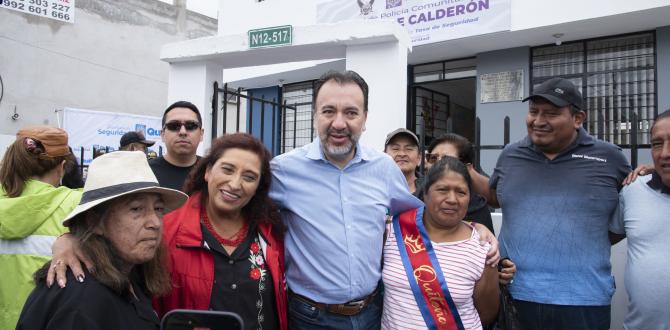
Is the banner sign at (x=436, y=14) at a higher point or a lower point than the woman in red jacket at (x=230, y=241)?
higher

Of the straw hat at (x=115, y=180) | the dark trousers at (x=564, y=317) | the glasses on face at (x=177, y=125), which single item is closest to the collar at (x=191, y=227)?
the straw hat at (x=115, y=180)

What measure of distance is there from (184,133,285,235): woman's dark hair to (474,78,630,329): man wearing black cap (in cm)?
132

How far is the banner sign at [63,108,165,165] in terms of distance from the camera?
12344 millimetres

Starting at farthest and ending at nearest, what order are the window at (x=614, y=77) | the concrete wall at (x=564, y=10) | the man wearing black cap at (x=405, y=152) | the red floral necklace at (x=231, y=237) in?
the window at (x=614, y=77)
the concrete wall at (x=564, y=10)
the man wearing black cap at (x=405, y=152)
the red floral necklace at (x=231, y=237)

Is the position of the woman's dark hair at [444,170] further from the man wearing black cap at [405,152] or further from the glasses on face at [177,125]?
the glasses on face at [177,125]

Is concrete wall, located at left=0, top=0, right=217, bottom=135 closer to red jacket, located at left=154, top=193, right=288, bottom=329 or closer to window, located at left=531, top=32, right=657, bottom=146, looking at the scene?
window, located at left=531, top=32, right=657, bottom=146

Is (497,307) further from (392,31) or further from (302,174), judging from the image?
(392,31)

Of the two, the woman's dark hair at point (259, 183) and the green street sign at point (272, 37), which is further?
the green street sign at point (272, 37)

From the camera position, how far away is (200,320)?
4.49 ft

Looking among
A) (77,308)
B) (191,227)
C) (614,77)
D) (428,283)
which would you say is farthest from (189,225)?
(614,77)

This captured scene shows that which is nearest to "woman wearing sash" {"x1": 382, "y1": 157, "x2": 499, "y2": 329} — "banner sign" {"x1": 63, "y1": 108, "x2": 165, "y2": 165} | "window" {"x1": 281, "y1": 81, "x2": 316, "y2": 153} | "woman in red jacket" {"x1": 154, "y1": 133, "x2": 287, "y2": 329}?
"woman in red jacket" {"x1": 154, "y1": 133, "x2": 287, "y2": 329}

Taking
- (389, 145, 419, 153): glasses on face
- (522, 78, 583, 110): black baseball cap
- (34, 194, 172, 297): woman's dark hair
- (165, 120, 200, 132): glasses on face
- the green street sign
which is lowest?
(34, 194, 172, 297): woman's dark hair

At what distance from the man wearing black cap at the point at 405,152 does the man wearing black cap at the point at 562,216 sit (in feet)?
3.72

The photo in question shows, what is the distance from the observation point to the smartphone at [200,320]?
1.35 meters
